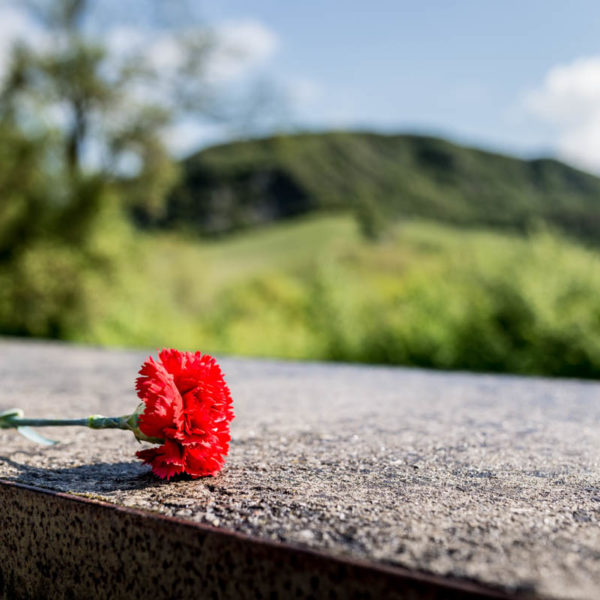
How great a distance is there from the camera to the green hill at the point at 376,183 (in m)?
27.5

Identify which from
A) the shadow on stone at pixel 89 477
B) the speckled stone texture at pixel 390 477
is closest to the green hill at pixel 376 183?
the speckled stone texture at pixel 390 477

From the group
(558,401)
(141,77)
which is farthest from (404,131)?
(558,401)

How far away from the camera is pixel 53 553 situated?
1.07 metres

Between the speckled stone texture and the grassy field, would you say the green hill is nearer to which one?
the grassy field

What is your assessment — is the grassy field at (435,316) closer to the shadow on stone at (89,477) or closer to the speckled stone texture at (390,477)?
the speckled stone texture at (390,477)

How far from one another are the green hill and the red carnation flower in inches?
792

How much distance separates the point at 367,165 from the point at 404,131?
677 cm

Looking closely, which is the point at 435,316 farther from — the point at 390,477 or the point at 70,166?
the point at 70,166

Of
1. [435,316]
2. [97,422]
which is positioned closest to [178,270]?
[435,316]

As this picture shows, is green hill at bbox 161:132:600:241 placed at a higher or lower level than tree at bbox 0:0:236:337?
higher

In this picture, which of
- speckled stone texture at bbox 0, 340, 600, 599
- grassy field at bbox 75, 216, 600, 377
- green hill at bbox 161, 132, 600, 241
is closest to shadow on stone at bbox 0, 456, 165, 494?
speckled stone texture at bbox 0, 340, 600, 599

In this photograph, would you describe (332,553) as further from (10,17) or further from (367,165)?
(367,165)

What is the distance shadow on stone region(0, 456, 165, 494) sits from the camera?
1159mm

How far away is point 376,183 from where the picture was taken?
129ft
